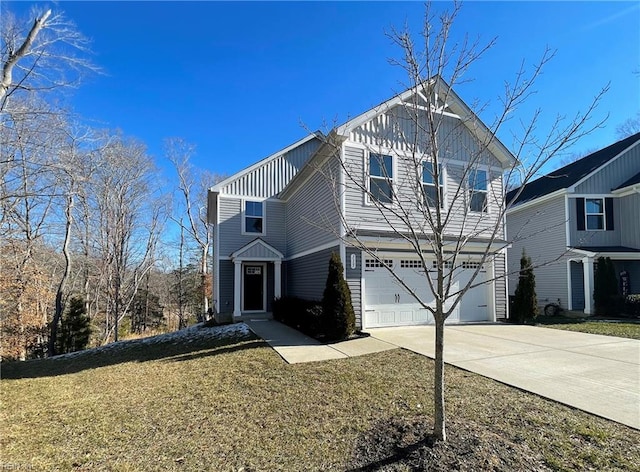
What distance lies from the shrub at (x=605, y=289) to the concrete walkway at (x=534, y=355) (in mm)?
5542

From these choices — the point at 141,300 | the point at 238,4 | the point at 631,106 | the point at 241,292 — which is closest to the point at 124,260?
the point at 141,300

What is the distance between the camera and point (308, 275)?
12.8m

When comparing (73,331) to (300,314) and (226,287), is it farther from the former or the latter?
(300,314)

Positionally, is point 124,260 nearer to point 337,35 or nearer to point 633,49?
point 337,35

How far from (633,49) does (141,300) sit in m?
31.9

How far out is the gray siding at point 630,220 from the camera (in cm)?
1480

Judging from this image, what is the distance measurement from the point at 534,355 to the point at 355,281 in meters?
4.54

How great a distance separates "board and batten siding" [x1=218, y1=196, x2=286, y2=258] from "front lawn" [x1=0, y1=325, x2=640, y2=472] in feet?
28.7

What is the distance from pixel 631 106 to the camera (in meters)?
6.14

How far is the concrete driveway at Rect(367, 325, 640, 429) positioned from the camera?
457 cm

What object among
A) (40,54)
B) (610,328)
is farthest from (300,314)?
(40,54)

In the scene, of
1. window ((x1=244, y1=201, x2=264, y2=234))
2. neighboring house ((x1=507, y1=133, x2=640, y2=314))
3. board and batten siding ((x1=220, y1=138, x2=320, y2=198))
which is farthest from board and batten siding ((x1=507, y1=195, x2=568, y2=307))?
window ((x1=244, y1=201, x2=264, y2=234))

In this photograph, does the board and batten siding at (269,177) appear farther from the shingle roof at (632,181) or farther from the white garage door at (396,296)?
the shingle roof at (632,181)

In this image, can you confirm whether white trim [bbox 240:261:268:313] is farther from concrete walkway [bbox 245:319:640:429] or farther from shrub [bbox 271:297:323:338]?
concrete walkway [bbox 245:319:640:429]
